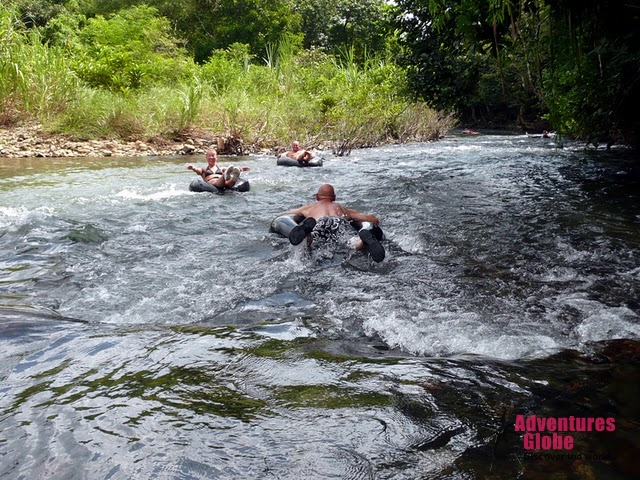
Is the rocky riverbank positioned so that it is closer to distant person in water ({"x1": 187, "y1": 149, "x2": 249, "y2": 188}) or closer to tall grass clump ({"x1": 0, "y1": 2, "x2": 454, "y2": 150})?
tall grass clump ({"x1": 0, "y1": 2, "x2": 454, "y2": 150})

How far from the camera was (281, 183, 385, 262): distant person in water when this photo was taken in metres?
5.03

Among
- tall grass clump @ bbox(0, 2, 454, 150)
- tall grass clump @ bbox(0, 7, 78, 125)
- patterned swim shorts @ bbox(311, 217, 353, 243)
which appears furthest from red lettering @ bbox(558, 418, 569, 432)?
tall grass clump @ bbox(0, 7, 78, 125)

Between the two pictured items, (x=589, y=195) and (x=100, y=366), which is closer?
(x=100, y=366)

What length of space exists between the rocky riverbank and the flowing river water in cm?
681

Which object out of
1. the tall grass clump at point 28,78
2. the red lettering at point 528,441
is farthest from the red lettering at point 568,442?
the tall grass clump at point 28,78

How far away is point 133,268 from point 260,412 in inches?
127

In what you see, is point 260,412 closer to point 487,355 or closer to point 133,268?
point 487,355

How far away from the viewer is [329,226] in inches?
222

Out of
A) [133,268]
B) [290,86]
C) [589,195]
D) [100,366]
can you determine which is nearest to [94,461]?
[100,366]

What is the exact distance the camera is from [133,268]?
5074mm

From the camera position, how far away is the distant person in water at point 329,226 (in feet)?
16.5

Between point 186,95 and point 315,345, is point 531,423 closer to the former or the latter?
point 315,345

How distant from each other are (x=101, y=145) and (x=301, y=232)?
1151 centimetres

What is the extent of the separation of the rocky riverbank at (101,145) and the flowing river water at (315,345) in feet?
22.3
